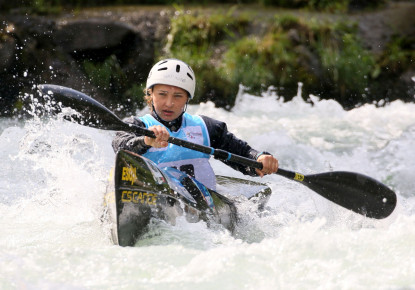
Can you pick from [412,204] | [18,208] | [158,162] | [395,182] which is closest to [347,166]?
[395,182]

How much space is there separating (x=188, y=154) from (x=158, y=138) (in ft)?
1.88

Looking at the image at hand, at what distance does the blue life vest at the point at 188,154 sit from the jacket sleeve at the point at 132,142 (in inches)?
3.3

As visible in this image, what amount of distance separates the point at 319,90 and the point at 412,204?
4939 millimetres

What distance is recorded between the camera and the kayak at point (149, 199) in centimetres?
392

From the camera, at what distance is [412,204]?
5996 millimetres

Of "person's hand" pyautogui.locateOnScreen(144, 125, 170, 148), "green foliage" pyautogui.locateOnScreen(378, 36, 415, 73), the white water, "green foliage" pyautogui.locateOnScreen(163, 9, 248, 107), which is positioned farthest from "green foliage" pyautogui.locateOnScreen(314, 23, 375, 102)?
"person's hand" pyautogui.locateOnScreen(144, 125, 170, 148)

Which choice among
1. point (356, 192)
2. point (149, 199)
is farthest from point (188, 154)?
point (356, 192)

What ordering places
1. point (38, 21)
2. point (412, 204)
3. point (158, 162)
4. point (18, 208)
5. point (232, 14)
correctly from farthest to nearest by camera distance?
1. point (232, 14)
2. point (38, 21)
3. point (412, 204)
4. point (18, 208)
5. point (158, 162)

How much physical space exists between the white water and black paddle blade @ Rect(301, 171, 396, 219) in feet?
0.46

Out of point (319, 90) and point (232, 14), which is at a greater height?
point (232, 14)

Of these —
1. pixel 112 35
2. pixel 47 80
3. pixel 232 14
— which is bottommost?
pixel 47 80

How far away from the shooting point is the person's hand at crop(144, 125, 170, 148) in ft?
13.6

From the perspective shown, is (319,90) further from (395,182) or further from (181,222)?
(181,222)

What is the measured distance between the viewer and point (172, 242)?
→ 4059mm
